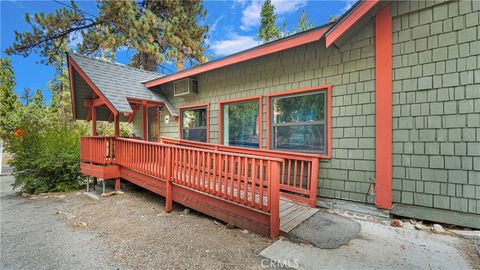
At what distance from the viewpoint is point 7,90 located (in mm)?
16797

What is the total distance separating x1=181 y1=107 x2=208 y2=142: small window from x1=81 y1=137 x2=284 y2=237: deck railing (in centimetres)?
173

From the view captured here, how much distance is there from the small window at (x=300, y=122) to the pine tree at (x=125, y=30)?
9033 millimetres

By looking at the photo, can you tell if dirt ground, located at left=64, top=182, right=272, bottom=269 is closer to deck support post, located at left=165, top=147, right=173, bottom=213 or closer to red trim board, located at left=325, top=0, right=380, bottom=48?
deck support post, located at left=165, top=147, right=173, bottom=213

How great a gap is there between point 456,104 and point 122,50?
537 inches

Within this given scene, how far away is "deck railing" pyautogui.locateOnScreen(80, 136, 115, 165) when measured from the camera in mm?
5517

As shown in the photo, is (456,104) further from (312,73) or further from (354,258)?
(354,258)

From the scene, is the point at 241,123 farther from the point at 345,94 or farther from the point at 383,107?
the point at 383,107

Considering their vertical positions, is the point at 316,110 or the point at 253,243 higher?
the point at 316,110

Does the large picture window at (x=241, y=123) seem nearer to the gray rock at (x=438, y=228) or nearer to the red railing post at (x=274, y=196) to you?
the red railing post at (x=274, y=196)

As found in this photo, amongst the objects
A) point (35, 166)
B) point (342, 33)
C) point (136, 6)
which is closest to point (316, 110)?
point (342, 33)

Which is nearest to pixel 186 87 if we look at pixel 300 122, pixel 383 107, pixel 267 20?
pixel 300 122

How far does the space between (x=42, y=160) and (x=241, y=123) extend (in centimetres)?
559

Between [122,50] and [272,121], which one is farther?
[122,50]

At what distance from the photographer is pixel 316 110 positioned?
4.14m
